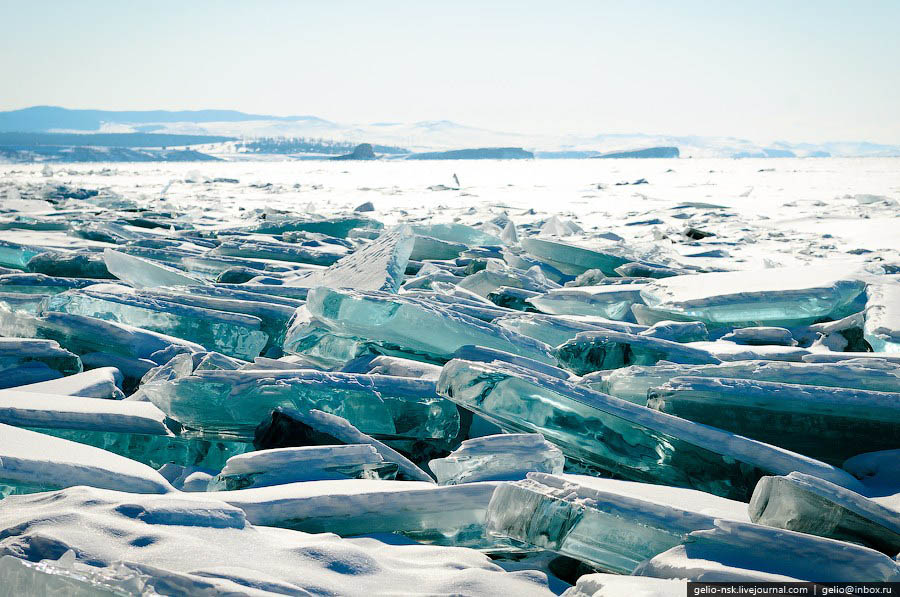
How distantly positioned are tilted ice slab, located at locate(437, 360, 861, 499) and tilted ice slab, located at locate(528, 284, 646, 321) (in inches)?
56.4

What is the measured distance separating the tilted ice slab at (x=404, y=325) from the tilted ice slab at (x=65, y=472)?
83 cm

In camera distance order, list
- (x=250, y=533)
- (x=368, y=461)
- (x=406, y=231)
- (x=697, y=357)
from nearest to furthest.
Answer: (x=250, y=533) < (x=368, y=461) < (x=697, y=357) < (x=406, y=231)

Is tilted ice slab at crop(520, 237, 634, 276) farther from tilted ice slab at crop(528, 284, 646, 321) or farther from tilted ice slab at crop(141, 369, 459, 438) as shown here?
tilted ice slab at crop(141, 369, 459, 438)

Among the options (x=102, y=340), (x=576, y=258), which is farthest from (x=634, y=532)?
(x=576, y=258)

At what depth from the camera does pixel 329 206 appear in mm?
9680

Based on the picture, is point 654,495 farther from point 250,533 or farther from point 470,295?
point 470,295

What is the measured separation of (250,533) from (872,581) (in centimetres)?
85

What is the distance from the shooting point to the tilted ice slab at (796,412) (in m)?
1.53

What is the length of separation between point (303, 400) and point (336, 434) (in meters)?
0.19

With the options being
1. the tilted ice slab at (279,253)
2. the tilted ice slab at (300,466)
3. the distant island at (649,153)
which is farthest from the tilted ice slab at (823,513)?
the distant island at (649,153)

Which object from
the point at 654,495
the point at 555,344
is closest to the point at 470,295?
the point at 555,344

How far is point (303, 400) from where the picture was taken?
65.3 inches

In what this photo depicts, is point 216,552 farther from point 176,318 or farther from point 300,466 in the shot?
point 176,318

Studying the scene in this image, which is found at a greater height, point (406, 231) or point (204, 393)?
point (406, 231)
